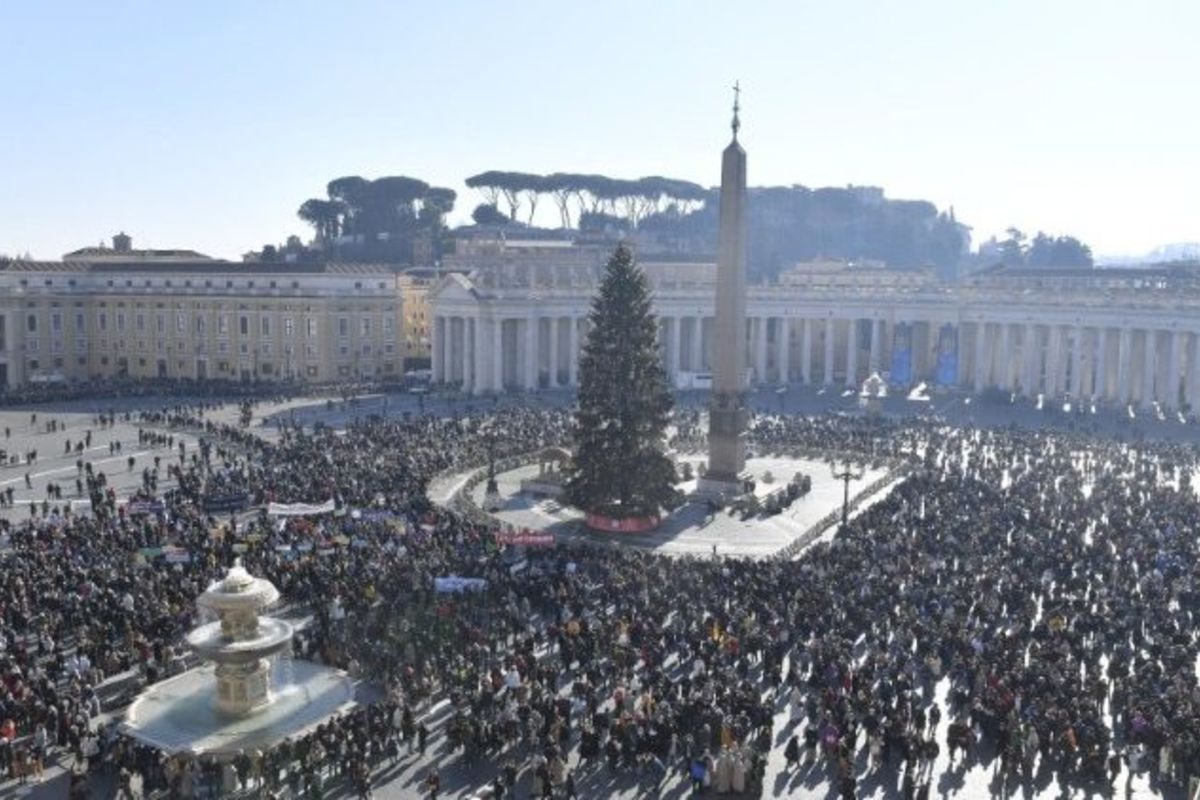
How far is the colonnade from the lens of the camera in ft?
226

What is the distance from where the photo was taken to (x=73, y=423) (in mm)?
59031

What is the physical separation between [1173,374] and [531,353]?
37223mm

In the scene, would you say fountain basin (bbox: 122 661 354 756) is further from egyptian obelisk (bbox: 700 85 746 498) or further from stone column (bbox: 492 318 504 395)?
stone column (bbox: 492 318 504 395)

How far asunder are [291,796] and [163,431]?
137ft

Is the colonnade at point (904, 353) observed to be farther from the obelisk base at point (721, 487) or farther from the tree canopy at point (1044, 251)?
the tree canopy at point (1044, 251)

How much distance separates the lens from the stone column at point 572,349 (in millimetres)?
77062

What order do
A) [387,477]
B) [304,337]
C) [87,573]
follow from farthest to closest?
[304,337]
[387,477]
[87,573]

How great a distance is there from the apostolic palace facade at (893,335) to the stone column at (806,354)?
151 mm

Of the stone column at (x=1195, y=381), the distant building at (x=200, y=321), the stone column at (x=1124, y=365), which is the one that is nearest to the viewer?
the stone column at (x=1195, y=381)

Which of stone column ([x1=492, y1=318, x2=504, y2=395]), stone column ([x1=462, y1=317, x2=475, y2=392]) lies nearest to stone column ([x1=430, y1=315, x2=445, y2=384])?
stone column ([x1=462, y1=317, x2=475, y2=392])

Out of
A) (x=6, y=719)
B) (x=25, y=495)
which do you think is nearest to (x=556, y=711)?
(x=6, y=719)

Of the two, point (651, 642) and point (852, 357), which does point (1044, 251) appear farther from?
point (651, 642)

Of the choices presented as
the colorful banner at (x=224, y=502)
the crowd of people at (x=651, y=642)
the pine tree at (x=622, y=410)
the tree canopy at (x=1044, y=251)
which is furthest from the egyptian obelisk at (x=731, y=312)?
the tree canopy at (x=1044, y=251)

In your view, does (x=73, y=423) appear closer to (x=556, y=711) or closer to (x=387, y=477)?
(x=387, y=477)
